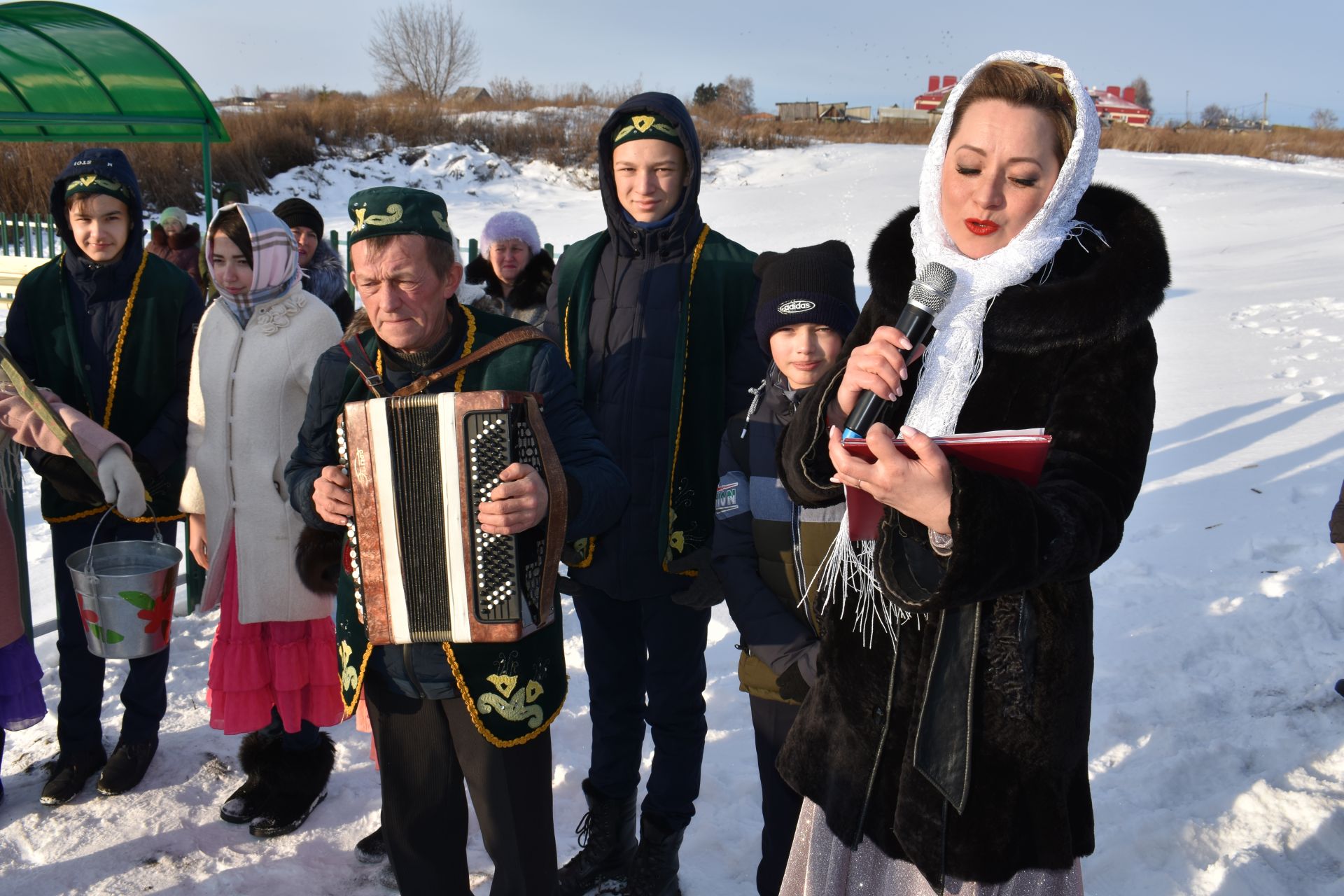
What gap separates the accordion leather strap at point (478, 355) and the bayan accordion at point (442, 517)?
13 cm

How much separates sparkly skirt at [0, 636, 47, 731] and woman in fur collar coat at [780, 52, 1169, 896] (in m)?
3.08

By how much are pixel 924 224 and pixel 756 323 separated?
102cm

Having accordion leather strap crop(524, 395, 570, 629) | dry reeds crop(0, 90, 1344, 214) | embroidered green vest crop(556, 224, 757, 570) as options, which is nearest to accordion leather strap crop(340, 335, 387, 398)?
accordion leather strap crop(524, 395, 570, 629)

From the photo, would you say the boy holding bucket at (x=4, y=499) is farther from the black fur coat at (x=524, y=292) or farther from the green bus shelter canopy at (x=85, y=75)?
the green bus shelter canopy at (x=85, y=75)

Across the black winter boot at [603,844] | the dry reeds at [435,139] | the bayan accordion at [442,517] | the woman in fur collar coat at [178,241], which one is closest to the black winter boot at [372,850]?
the black winter boot at [603,844]

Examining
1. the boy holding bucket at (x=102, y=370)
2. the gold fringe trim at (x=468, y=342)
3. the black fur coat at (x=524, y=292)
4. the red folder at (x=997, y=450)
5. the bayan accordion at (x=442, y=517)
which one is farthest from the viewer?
the black fur coat at (x=524, y=292)

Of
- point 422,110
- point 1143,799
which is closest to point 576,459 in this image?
point 1143,799

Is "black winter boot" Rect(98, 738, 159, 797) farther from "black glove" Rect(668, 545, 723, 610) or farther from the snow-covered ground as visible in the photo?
"black glove" Rect(668, 545, 723, 610)

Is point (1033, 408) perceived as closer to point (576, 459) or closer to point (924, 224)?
point (924, 224)

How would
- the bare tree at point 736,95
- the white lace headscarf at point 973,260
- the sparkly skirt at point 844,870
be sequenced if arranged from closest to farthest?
1. the white lace headscarf at point 973,260
2. the sparkly skirt at point 844,870
3. the bare tree at point 736,95

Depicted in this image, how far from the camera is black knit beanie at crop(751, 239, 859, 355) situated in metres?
2.67

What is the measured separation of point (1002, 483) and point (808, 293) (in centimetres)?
134

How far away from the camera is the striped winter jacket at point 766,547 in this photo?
2.50m

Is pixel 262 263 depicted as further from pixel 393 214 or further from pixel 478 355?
pixel 478 355
